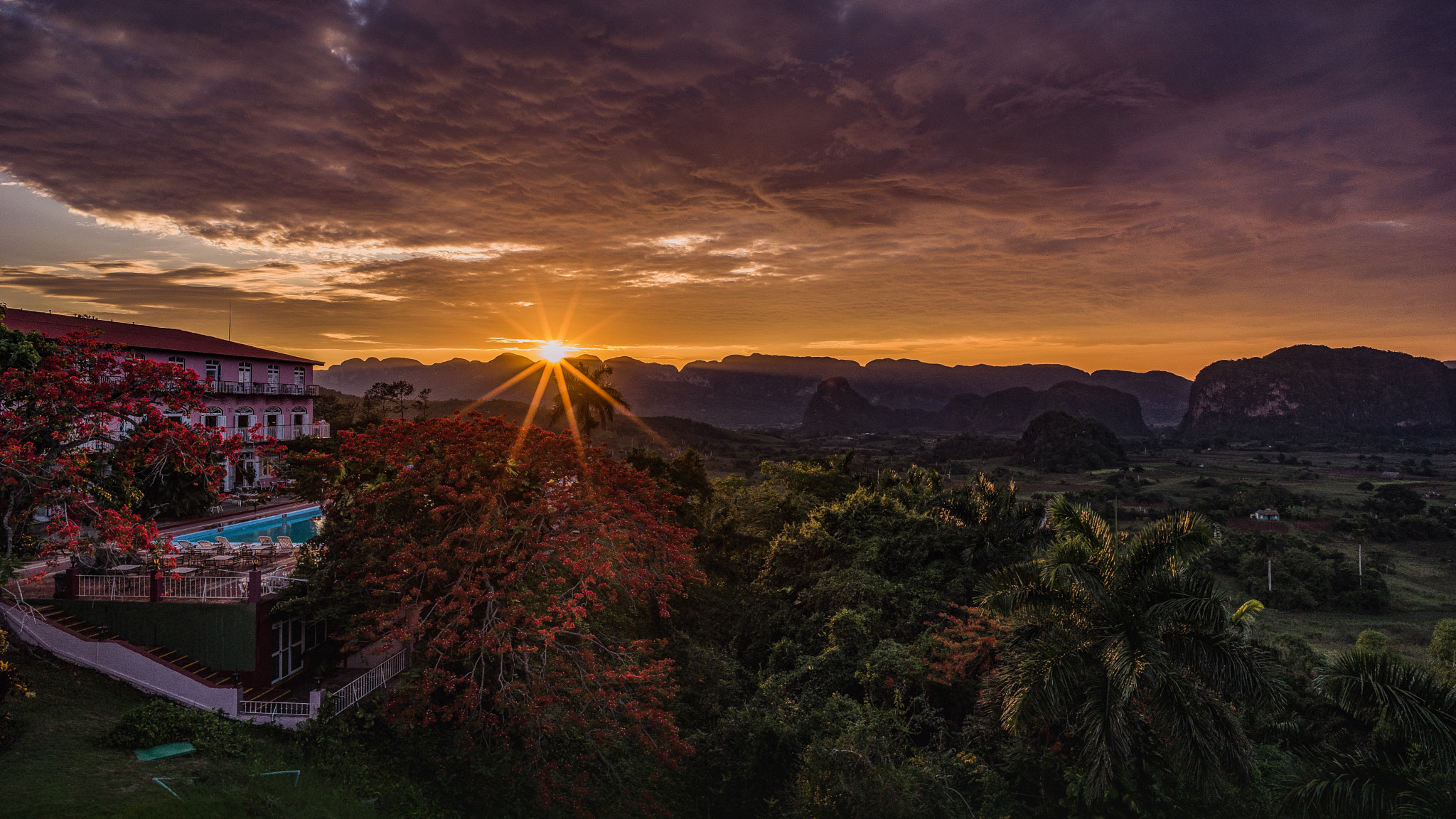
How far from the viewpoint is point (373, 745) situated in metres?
12.2

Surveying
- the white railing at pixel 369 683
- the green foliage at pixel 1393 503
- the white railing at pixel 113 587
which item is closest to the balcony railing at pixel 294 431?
the white railing at pixel 113 587

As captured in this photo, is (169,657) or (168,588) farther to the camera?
(168,588)

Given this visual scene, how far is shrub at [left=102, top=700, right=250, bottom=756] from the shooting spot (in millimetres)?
9953

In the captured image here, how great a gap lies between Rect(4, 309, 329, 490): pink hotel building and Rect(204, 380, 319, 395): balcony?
0.11 ft

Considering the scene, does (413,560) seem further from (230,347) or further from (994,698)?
(230,347)

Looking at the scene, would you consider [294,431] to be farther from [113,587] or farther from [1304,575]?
[1304,575]

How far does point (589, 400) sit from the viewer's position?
35031mm

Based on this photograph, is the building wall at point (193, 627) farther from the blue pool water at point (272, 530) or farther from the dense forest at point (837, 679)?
the blue pool water at point (272, 530)

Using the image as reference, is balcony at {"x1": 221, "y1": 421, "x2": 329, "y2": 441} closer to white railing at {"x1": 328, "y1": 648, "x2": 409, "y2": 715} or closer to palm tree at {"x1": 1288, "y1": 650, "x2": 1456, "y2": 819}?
white railing at {"x1": 328, "y1": 648, "x2": 409, "y2": 715}

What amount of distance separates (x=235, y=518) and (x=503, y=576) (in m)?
15.9

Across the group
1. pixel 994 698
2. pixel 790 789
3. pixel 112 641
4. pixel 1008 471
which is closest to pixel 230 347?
pixel 112 641

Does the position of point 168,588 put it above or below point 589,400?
below

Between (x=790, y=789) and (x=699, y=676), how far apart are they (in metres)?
4.65

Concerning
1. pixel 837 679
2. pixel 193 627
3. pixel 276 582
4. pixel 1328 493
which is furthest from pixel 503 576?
pixel 1328 493
